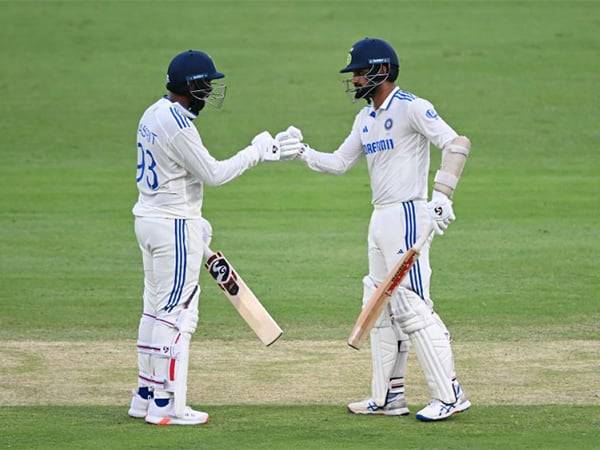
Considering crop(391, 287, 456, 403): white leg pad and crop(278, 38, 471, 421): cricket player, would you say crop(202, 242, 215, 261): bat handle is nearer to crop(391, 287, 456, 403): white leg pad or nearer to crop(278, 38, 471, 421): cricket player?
crop(278, 38, 471, 421): cricket player

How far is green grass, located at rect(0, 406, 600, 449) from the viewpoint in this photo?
7812 mm

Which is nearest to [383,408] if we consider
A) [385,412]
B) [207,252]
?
[385,412]

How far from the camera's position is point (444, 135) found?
→ 8.33 m

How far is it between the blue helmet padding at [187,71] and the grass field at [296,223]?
6.39ft

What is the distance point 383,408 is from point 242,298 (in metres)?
1.09

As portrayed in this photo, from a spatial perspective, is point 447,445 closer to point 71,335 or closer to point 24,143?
point 71,335

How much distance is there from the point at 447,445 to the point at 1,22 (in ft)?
71.0

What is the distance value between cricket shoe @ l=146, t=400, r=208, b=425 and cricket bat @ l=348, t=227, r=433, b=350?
99 centimetres

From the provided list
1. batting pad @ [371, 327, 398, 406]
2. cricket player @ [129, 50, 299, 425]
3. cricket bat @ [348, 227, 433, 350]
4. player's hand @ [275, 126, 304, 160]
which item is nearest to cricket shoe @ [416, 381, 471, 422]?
batting pad @ [371, 327, 398, 406]


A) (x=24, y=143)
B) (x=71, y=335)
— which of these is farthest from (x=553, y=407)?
(x=24, y=143)

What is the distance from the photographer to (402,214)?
8508mm

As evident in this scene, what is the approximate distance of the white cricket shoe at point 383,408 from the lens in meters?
8.60

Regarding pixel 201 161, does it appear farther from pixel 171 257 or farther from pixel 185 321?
pixel 185 321

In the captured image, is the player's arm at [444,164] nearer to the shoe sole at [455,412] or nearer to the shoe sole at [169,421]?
the shoe sole at [455,412]
